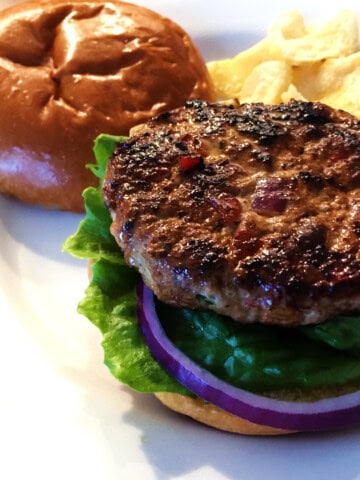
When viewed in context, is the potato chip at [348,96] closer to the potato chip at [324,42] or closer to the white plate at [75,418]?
the potato chip at [324,42]

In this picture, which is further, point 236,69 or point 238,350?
point 236,69

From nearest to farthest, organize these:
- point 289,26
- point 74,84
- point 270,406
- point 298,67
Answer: point 270,406 < point 74,84 < point 298,67 < point 289,26

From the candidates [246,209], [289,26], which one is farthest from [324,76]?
[246,209]

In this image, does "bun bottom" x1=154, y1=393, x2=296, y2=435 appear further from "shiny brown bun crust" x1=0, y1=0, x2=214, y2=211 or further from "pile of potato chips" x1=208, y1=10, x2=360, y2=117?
"pile of potato chips" x1=208, y1=10, x2=360, y2=117

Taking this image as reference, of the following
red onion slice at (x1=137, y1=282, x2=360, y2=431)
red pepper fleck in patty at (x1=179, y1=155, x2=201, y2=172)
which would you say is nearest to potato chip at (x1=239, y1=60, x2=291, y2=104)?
red pepper fleck in patty at (x1=179, y1=155, x2=201, y2=172)

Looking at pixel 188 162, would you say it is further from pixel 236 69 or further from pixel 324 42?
pixel 324 42
